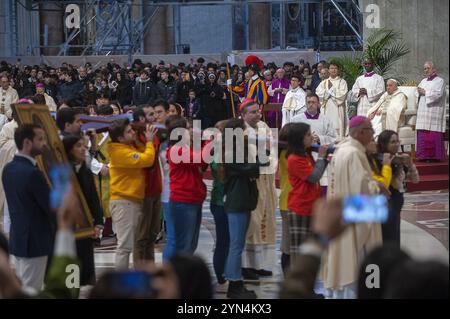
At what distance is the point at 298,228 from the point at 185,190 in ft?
3.50

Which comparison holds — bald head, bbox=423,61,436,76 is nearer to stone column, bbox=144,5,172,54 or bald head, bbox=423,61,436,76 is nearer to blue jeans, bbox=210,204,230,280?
blue jeans, bbox=210,204,230,280

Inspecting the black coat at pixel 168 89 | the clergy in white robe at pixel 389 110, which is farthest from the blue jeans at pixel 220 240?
the black coat at pixel 168 89

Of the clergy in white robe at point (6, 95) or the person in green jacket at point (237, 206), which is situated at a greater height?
the clergy in white robe at point (6, 95)

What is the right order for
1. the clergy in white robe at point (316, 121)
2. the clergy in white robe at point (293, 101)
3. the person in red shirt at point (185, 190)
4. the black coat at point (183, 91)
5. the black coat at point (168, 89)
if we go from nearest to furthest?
the person in red shirt at point (185, 190) < the clergy in white robe at point (316, 121) < the clergy in white robe at point (293, 101) < the black coat at point (168, 89) < the black coat at point (183, 91)

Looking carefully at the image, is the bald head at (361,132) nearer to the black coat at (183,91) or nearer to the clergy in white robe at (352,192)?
the clergy in white robe at (352,192)

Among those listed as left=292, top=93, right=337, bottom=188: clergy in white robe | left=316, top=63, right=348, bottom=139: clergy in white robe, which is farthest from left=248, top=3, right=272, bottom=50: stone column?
left=292, top=93, right=337, bottom=188: clergy in white robe

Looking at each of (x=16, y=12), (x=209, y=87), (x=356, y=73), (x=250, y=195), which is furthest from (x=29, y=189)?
(x=16, y=12)

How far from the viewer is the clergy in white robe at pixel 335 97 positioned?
18703mm

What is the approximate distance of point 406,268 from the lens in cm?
447

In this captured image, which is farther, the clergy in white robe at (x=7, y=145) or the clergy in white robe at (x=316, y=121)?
the clergy in white robe at (x=7, y=145)

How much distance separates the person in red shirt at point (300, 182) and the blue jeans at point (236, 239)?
45cm

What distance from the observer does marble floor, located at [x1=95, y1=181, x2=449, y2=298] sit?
1042cm
